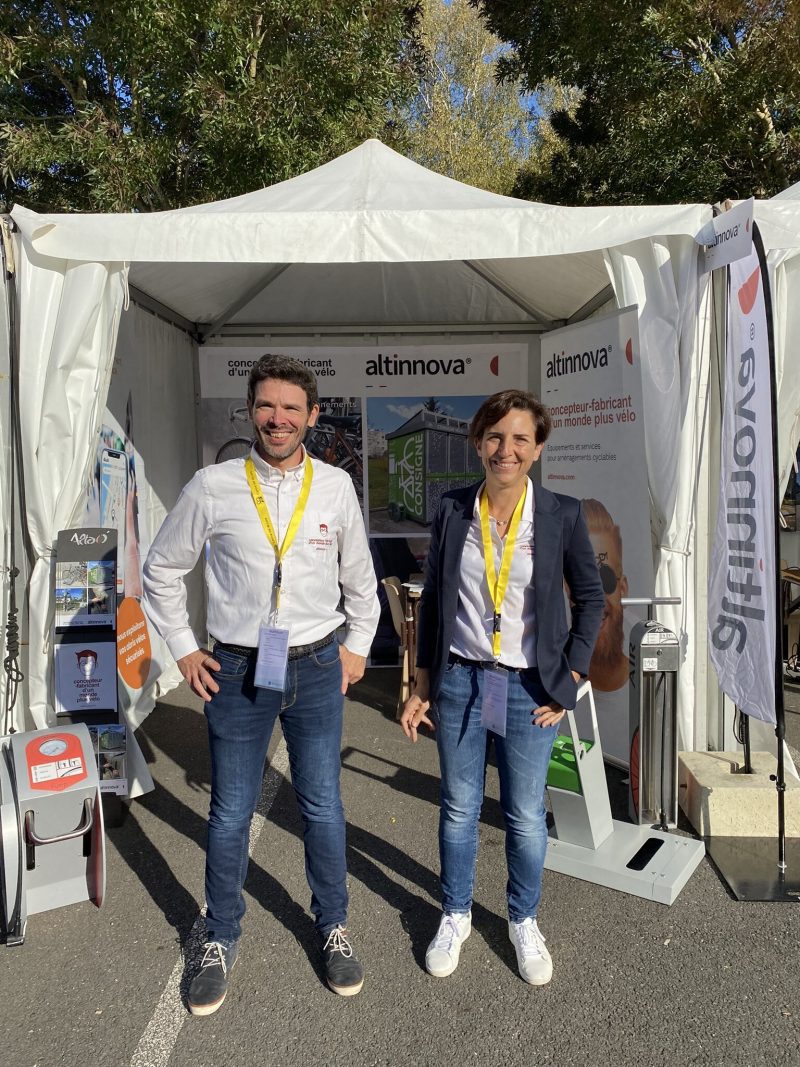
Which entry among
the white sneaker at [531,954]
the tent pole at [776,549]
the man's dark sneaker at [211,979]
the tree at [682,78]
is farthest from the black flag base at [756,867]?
the tree at [682,78]

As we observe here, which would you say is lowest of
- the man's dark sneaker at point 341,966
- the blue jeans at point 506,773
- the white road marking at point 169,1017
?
the white road marking at point 169,1017

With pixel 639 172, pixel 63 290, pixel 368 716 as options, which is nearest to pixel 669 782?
→ pixel 368 716

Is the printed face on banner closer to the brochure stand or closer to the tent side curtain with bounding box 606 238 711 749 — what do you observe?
the tent side curtain with bounding box 606 238 711 749

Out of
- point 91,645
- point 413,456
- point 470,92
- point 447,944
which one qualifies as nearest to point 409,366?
point 413,456

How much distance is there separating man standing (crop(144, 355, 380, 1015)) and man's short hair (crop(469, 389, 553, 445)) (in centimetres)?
47

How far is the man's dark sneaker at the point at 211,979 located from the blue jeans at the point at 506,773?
0.72 metres

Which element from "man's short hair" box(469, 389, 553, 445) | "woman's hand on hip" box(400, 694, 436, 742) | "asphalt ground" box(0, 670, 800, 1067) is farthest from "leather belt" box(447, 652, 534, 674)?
"asphalt ground" box(0, 670, 800, 1067)

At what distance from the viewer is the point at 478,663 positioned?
7.09 feet

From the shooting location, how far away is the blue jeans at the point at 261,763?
A: 2068mm

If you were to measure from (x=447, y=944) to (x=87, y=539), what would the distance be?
2314 mm

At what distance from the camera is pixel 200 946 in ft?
7.95

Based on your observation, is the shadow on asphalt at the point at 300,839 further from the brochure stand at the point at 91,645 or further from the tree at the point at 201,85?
the tree at the point at 201,85

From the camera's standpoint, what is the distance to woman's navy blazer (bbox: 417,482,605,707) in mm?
2070

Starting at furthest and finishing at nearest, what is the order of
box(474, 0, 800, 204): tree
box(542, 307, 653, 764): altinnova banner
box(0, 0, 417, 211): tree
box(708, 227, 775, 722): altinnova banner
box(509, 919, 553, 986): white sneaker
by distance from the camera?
box(474, 0, 800, 204): tree
box(0, 0, 417, 211): tree
box(542, 307, 653, 764): altinnova banner
box(708, 227, 775, 722): altinnova banner
box(509, 919, 553, 986): white sneaker
